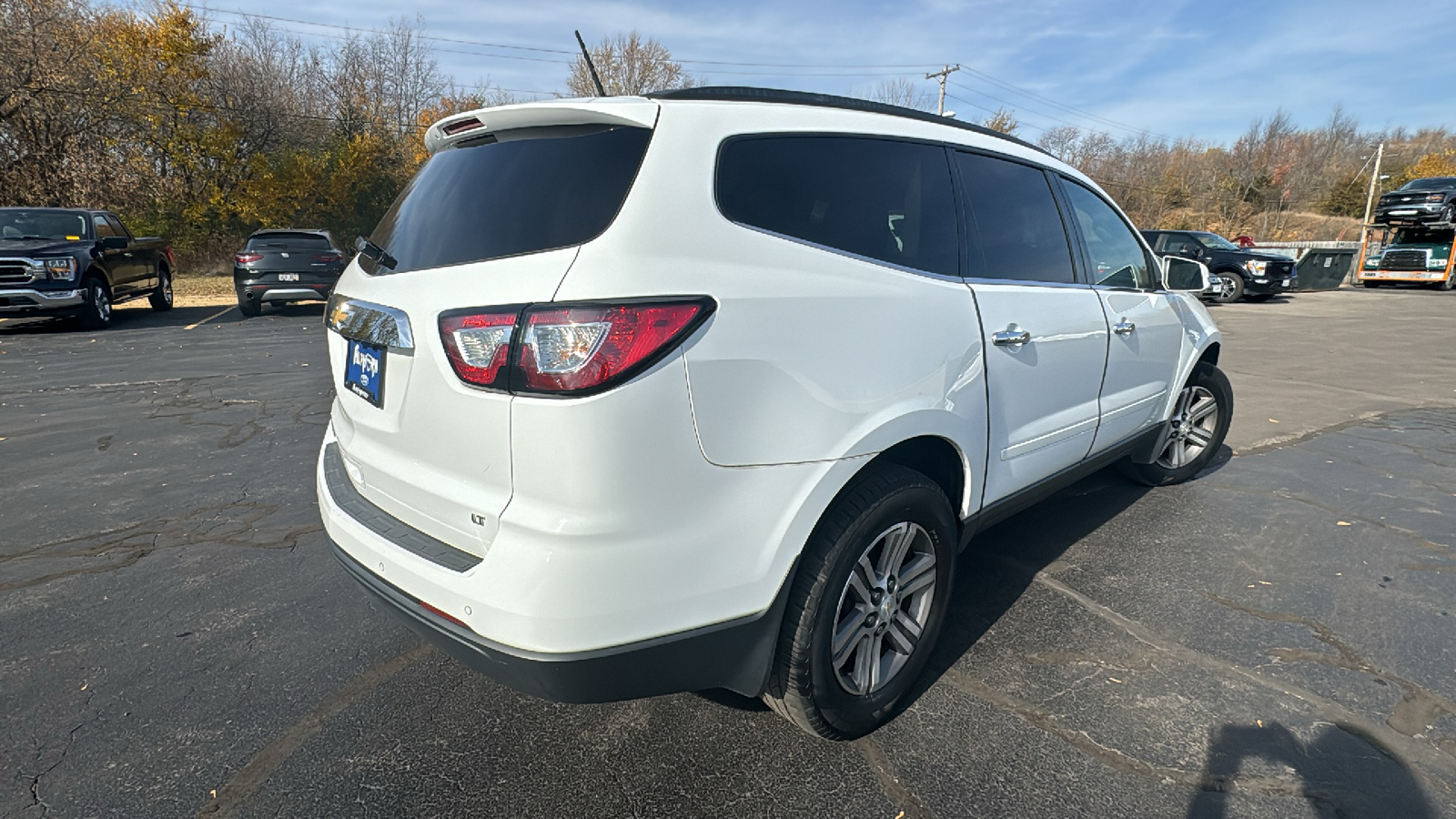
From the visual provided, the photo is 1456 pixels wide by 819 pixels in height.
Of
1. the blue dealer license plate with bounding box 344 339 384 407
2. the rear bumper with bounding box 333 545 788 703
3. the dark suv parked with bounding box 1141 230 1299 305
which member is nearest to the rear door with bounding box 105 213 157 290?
the blue dealer license plate with bounding box 344 339 384 407

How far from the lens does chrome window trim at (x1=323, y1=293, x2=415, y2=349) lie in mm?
1888

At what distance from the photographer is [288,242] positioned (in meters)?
13.0

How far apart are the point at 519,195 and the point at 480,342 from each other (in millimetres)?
484

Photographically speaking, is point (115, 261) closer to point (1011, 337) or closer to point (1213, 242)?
point (1011, 337)

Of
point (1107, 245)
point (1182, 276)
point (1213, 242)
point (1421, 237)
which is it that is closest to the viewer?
point (1107, 245)

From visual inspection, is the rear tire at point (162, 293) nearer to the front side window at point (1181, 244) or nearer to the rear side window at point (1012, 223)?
the rear side window at point (1012, 223)

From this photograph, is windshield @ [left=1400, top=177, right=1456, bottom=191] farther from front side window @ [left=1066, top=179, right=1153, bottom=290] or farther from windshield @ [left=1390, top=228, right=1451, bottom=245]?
front side window @ [left=1066, top=179, right=1153, bottom=290]

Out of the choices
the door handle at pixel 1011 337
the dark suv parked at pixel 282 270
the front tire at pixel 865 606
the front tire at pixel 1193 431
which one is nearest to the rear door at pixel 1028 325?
the door handle at pixel 1011 337

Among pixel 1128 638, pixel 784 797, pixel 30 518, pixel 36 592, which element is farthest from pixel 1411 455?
pixel 30 518

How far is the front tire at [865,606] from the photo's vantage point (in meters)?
1.94

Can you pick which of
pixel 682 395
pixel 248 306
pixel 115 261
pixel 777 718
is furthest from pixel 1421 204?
pixel 115 261

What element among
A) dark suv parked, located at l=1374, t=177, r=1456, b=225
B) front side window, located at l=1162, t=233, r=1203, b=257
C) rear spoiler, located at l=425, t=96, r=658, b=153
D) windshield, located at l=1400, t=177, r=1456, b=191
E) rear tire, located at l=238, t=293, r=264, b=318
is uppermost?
windshield, located at l=1400, t=177, r=1456, b=191

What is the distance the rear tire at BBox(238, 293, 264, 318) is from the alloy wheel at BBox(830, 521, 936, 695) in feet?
46.1

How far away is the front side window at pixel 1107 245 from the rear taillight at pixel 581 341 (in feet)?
8.27
